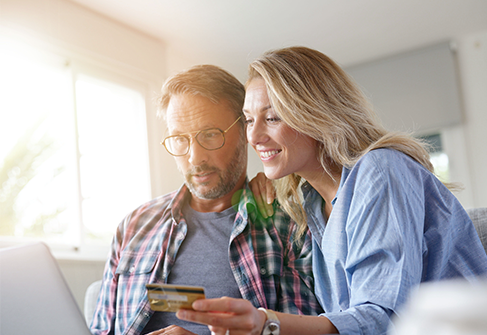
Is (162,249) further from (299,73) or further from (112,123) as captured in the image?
(112,123)

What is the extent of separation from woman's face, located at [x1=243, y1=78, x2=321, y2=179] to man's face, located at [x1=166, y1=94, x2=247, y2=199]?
1.24 feet

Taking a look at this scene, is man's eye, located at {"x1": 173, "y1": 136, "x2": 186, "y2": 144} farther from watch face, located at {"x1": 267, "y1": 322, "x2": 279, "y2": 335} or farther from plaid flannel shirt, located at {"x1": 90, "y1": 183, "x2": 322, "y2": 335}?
watch face, located at {"x1": 267, "y1": 322, "x2": 279, "y2": 335}

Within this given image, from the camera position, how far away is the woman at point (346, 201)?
31.6 inches

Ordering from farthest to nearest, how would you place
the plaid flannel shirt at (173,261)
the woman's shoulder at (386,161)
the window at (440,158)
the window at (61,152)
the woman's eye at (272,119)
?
the window at (440,158), the window at (61,152), the plaid flannel shirt at (173,261), the woman's eye at (272,119), the woman's shoulder at (386,161)

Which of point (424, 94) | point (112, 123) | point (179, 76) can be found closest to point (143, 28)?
point (112, 123)

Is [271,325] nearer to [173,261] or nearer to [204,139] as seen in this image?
[173,261]

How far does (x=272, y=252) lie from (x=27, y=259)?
0.81 m

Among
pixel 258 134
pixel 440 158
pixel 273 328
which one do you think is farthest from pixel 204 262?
pixel 440 158

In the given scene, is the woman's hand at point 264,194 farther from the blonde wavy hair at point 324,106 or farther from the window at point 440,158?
the window at point 440,158

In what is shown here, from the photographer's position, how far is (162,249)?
159 cm

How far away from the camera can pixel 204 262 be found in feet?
5.08

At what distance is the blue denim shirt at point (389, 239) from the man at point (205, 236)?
1.17ft

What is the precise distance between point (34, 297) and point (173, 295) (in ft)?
0.95

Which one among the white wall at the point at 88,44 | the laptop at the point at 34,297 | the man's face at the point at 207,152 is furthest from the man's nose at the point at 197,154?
the white wall at the point at 88,44
